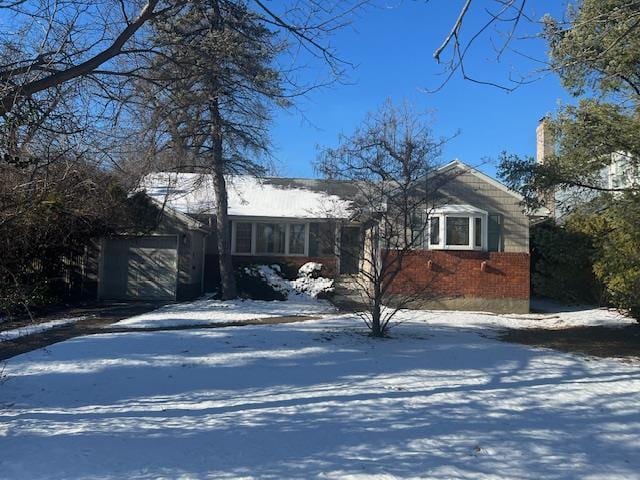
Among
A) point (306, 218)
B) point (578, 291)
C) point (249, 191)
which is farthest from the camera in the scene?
point (249, 191)

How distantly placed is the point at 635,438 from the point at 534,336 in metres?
8.61

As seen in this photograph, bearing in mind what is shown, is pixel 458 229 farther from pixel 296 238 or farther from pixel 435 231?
pixel 296 238

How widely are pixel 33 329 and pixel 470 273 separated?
13.9m

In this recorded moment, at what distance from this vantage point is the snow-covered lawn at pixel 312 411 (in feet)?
17.3

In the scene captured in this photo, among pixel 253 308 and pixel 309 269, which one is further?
pixel 309 269

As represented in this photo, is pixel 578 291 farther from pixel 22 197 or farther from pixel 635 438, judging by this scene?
pixel 22 197

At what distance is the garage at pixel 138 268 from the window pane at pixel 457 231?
9.57m

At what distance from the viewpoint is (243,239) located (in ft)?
81.9

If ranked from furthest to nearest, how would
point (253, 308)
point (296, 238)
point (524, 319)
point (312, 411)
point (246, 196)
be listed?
point (246, 196)
point (296, 238)
point (524, 319)
point (253, 308)
point (312, 411)

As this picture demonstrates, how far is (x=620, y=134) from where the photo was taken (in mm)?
12562

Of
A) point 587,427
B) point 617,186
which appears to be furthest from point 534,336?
point 587,427

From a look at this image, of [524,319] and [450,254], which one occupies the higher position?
[450,254]

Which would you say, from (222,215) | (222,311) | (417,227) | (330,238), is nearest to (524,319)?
(417,227)

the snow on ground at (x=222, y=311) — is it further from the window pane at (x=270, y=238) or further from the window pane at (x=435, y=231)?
the window pane at (x=435, y=231)
